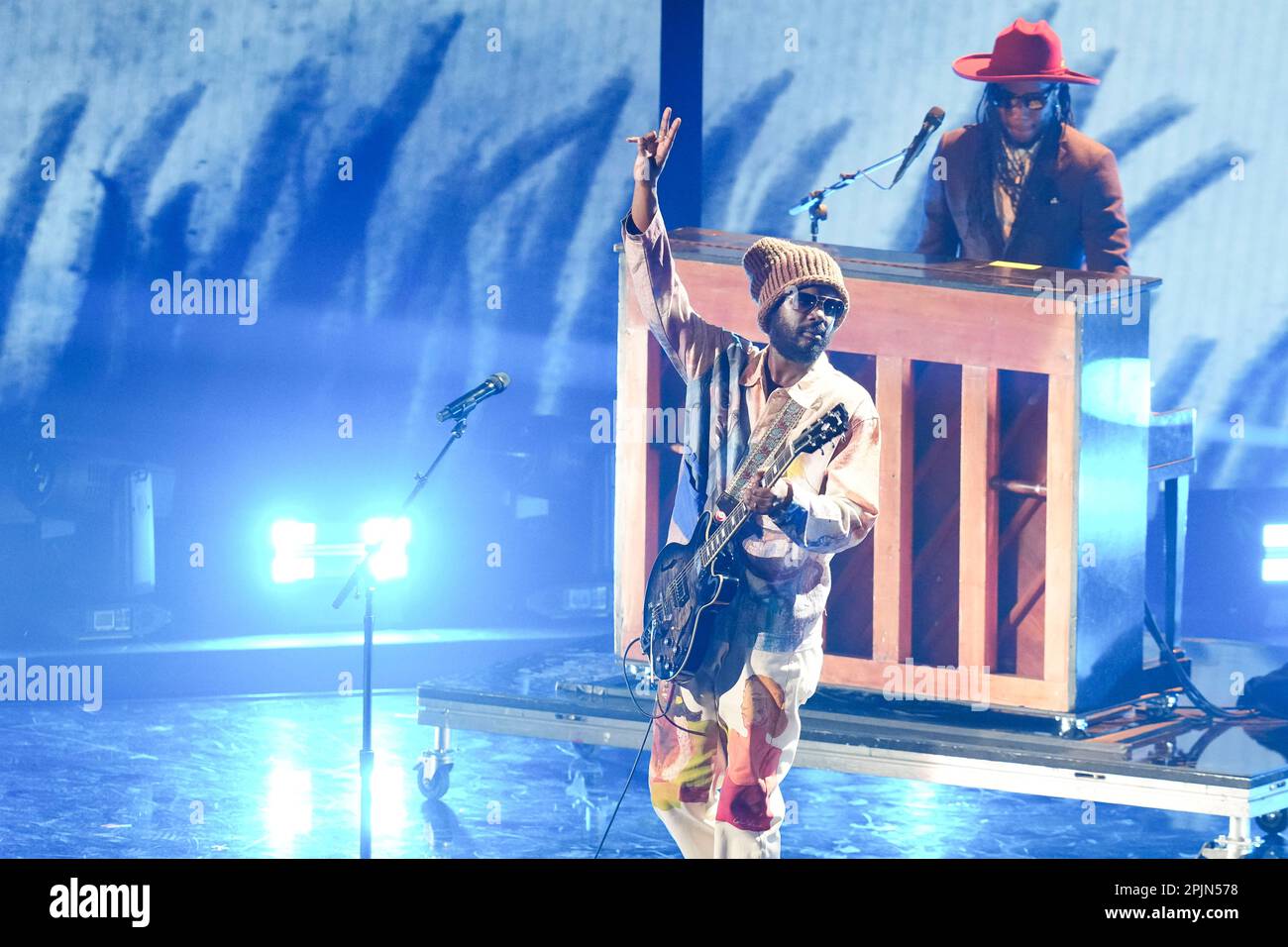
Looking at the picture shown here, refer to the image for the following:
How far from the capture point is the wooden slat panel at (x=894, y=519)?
5273 mm

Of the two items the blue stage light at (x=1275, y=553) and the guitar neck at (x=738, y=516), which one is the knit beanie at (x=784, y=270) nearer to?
the guitar neck at (x=738, y=516)

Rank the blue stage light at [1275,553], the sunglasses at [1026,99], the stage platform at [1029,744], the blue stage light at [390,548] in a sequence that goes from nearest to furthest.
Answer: the stage platform at [1029,744] → the sunglasses at [1026,99] → the blue stage light at [390,548] → the blue stage light at [1275,553]

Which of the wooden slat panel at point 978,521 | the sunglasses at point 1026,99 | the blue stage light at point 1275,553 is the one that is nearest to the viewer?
the wooden slat panel at point 978,521

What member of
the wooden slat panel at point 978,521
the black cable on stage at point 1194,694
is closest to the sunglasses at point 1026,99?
the wooden slat panel at point 978,521

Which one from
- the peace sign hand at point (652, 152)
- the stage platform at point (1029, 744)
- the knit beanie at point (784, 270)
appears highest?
the peace sign hand at point (652, 152)

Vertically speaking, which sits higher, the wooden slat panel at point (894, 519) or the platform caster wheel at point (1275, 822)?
the wooden slat panel at point (894, 519)

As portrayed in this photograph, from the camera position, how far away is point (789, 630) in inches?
165

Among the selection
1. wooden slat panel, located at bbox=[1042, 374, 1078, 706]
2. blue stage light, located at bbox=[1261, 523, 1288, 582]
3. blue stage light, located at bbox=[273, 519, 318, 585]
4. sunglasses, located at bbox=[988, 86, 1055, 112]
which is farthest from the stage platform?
blue stage light, located at bbox=[1261, 523, 1288, 582]

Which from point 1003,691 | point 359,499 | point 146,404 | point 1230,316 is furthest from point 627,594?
point 1230,316

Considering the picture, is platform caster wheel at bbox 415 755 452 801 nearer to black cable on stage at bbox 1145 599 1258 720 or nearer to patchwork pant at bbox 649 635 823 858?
patchwork pant at bbox 649 635 823 858

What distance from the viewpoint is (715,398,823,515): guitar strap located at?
13.6 feet

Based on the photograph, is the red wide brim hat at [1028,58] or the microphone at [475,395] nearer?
the microphone at [475,395]

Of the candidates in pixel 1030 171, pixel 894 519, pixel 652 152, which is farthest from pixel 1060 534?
pixel 652 152

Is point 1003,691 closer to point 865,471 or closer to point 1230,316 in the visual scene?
point 865,471
